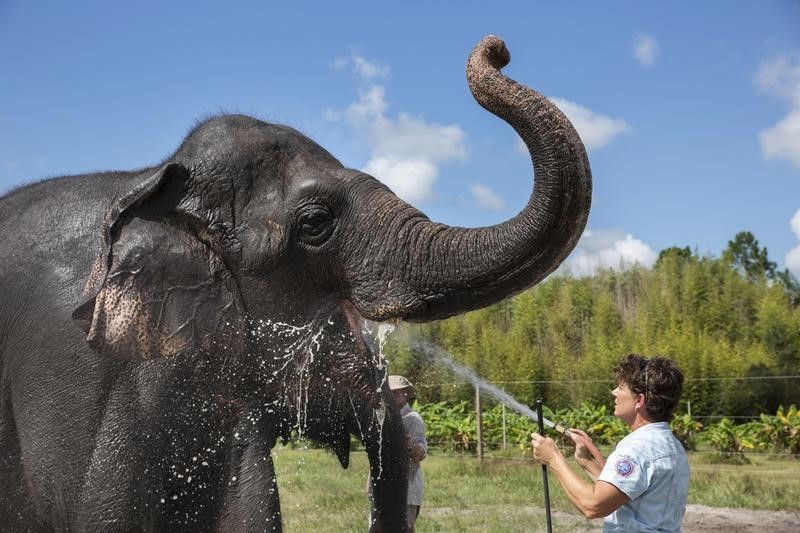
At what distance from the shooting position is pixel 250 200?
3193 millimetres

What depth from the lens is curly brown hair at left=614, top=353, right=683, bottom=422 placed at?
3.65 metres

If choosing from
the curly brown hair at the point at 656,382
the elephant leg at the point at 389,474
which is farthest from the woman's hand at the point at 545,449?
the elephant leg at the point at 389,474

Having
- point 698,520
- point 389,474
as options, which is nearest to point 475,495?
point 698,520

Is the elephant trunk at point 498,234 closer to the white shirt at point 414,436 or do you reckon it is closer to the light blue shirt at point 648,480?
the light blue shirt at point 648,480

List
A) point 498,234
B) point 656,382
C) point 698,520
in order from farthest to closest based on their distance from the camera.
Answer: point 698,520 → point 656,382 → point 498,234

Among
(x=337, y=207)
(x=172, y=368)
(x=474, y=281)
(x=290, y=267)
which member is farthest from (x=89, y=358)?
(x=474, y=281)

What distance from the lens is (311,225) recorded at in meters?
3.15

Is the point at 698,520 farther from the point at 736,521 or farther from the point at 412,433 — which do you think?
the point at 412,433

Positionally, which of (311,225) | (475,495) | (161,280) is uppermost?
(311,225)

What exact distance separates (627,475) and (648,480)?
0.34ft

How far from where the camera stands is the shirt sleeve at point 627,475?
3471mm

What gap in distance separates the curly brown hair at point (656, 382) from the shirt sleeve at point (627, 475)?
265 mm

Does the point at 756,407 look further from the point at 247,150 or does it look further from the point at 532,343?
the point at 247,150

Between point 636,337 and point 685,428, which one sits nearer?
point 685,428
